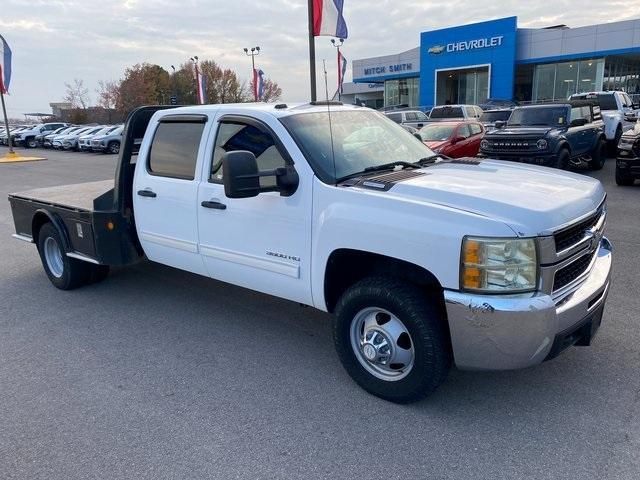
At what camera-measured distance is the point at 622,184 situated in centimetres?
1162

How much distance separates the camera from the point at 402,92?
52219 millimetres

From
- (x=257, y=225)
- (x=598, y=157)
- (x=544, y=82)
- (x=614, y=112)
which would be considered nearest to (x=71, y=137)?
(x=614, y=112)

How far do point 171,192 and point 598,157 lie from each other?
532 inches

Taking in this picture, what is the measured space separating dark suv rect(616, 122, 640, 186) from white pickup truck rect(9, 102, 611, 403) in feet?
27.2

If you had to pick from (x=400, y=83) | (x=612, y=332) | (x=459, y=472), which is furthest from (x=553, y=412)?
(x=400, y=83)

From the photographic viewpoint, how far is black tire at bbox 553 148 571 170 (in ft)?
41.1

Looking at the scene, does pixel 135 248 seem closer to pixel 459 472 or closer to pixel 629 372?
pixel 459 472

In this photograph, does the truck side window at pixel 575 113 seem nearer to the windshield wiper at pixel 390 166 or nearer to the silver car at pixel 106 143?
the windshield wiper at pixel 390 166

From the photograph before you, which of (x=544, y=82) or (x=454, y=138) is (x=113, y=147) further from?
(x=544, y=82)

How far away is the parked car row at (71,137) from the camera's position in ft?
98.0

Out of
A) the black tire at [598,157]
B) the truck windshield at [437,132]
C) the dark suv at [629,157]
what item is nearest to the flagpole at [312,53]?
the truck windshield at [437,132]

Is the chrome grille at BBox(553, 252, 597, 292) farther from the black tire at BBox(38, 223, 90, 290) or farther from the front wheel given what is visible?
the front wheel

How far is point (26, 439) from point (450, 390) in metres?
2.67

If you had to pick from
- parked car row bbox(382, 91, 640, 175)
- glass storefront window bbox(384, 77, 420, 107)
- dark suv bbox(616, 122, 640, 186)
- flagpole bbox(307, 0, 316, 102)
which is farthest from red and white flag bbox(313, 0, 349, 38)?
glass storefront window bbox(384, 77, 420, 107)
